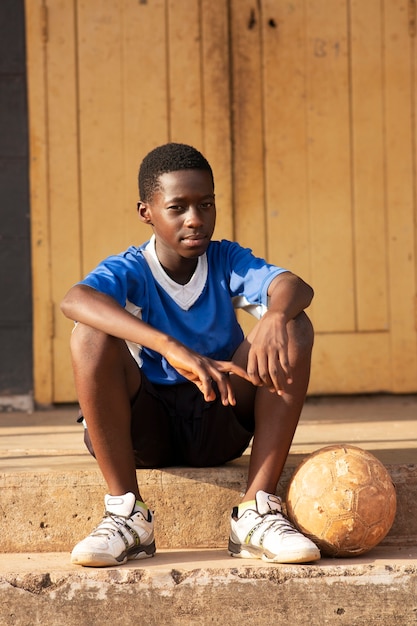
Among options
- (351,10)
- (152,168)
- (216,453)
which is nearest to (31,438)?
(216,453)

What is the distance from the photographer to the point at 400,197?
18.6 feet

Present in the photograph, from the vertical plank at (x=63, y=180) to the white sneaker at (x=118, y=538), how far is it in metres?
2.44

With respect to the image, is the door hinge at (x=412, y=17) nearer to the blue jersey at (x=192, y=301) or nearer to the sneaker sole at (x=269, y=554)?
the blue jersey at (x=192, y=301)

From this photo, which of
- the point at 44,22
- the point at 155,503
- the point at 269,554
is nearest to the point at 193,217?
the point at 155,503

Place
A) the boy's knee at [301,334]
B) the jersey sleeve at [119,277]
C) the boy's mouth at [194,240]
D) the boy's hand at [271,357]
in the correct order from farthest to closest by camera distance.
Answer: the boy's mouth at [194,240]
the jersey sleeve at [119,277]
the boy's knee at [301,334]
the boy's hand at [271,357]

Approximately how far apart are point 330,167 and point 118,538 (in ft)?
10.4

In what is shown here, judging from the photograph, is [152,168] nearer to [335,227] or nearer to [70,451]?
[70,451]

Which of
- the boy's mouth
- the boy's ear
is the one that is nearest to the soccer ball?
the boy's mouth

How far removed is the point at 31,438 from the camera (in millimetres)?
4457

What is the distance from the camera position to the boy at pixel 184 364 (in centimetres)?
309

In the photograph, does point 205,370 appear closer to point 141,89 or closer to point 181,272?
point 181,272

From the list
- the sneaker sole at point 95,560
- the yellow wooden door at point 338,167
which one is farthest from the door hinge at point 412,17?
the sneaker sole at point 95,560

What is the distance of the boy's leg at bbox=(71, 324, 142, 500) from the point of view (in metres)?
3.12

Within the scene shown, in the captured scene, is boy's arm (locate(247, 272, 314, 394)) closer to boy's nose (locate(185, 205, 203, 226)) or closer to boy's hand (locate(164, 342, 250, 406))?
boy's hand (locate(164, 342, 250, 406))
